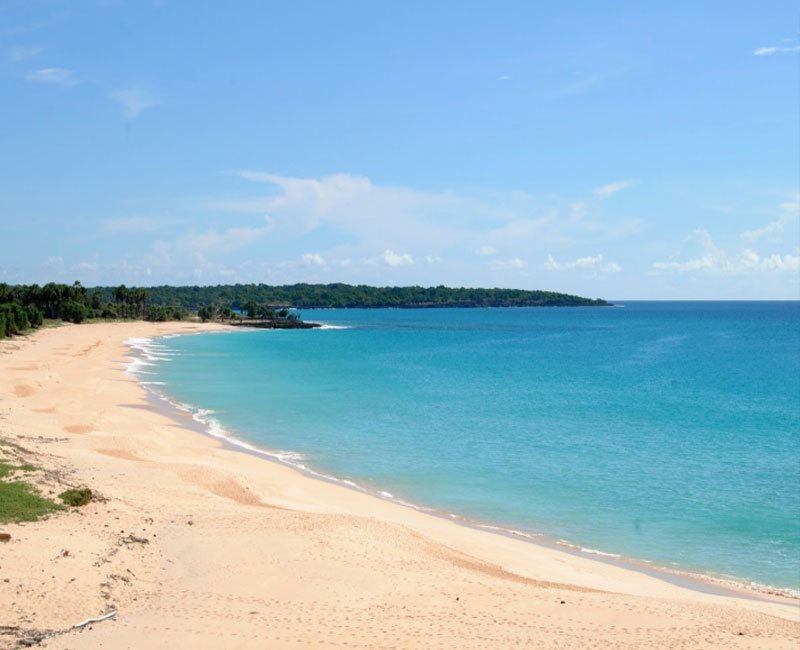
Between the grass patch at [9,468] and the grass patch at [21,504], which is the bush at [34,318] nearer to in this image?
the grass patch at [9,468]

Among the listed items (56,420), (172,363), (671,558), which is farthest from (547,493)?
(172,363)

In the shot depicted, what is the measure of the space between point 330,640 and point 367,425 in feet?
83.1

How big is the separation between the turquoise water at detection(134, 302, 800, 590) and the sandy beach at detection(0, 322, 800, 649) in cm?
304

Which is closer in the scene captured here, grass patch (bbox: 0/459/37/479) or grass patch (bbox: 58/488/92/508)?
grass patch (bbox: 58/488/92/508)

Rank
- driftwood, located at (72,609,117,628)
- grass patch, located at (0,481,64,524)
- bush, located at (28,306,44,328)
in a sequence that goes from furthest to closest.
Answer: bush, located at (28,306,44,328)
grass patch, located at (0,481,64,524)
driftwood, located at (72,609,117,628)

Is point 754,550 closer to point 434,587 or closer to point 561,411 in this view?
point 434,587

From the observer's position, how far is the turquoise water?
21234mm

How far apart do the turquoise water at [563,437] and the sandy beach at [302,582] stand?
120 inches

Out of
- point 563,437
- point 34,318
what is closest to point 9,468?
point 563,437

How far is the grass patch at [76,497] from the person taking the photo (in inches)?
684

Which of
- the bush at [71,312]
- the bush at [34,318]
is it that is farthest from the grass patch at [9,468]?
the bush at [71,312]

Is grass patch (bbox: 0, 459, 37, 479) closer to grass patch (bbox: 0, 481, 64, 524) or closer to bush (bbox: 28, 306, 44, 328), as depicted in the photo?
grass patch (bbox: 0, 481, 64, 524)

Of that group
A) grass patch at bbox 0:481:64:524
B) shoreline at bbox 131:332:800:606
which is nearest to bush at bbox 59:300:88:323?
shoreline at bbox 131:332:800:606

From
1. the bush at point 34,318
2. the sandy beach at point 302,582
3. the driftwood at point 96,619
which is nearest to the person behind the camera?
the driftwood at point 96,619
